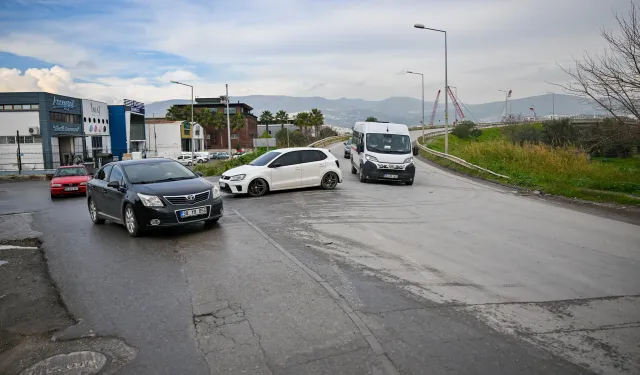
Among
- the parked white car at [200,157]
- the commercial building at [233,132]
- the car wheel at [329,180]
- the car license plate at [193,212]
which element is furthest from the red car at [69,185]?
the commercial building at [233,132]

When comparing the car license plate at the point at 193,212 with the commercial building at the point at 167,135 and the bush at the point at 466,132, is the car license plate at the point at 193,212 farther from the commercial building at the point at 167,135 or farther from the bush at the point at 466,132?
the commercial building at the point at 167,135

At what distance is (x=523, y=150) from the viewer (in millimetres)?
25938

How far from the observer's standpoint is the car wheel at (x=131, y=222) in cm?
975

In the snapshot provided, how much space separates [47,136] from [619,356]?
190ft

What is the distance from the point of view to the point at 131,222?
32.8 ft

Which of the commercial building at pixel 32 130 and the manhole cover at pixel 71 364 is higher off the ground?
the commercial building at pixel 32 130

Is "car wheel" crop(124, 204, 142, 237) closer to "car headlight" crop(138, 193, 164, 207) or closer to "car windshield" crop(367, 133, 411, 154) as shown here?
"car headlight" crop(138, 193, 164, 207)

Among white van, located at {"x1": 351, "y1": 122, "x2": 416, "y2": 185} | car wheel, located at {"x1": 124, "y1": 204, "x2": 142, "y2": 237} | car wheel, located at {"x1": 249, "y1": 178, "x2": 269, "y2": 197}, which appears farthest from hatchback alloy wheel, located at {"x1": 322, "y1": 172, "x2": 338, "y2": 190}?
car wheel, located at {"x1": 124, "y1": 204, "x2": 142, "y2": 237}

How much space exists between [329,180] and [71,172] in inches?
505

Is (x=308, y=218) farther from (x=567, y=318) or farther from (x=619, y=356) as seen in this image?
(x=619, y=356)

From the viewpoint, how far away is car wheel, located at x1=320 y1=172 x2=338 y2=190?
17391 millimetres

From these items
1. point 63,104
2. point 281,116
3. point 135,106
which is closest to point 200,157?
point 135,106

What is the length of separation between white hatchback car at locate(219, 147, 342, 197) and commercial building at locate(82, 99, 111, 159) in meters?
48.0

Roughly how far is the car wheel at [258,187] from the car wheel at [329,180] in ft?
7.31
